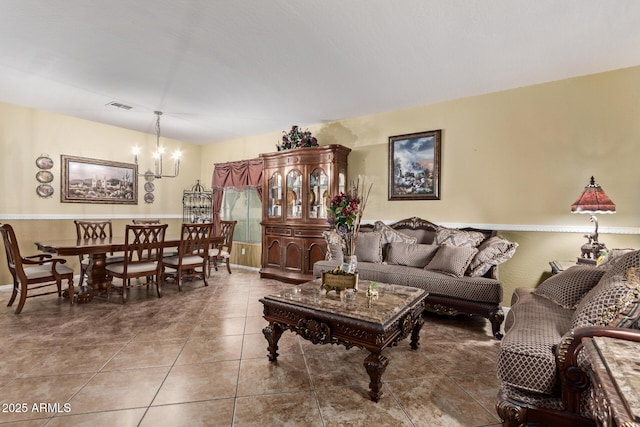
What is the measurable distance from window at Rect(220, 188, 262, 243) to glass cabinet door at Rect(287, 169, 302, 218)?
49.7 inches

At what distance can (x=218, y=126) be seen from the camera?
5.04 meters

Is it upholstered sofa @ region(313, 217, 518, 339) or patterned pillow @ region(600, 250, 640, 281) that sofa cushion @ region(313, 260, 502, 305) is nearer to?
upholstered sofa @ region(313, 217, 518, 339)

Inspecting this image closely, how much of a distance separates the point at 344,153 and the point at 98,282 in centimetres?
378

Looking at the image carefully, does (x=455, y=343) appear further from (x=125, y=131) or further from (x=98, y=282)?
(x=125, y=131)

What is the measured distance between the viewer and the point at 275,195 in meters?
5.00

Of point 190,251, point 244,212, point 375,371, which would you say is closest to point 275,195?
point 244,212

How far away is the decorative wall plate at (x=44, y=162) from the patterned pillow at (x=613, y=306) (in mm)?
6279

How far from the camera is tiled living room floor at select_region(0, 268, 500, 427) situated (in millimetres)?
1633

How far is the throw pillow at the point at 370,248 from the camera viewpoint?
3.69m

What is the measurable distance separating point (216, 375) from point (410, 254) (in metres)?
2.45

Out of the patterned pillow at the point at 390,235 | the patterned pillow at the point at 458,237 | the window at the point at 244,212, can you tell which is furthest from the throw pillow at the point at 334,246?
the window at the point at 244,212

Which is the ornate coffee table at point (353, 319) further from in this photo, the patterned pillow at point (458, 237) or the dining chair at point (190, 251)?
the dining chair at point (190, 251)

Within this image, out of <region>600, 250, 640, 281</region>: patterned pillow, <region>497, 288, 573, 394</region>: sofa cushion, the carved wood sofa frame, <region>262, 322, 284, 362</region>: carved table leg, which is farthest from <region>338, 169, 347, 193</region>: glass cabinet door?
<region>600, 250, 640, 281</region>: patterned pillow

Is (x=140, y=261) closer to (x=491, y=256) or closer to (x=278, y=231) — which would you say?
(x=278, y=231)
